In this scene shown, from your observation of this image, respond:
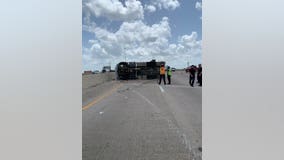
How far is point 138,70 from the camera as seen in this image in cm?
3391

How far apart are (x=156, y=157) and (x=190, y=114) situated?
4.76 meters

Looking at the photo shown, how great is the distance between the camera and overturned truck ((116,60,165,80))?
3281cm

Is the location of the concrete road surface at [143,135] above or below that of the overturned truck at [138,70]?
below

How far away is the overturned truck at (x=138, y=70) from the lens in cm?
3281

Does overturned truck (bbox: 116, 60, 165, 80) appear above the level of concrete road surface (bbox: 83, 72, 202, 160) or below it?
above

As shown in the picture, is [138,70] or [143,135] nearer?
[143,135]

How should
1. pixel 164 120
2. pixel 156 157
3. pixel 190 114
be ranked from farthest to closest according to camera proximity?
pixel 190 114 < pixel 164 120 < pixel 156 157

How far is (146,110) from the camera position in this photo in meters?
11.4

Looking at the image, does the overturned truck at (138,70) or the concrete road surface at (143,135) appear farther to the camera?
the overturned truck at (138,70)

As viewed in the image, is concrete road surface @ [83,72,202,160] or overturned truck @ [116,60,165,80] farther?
overturned truck @ [116,60,165,80]

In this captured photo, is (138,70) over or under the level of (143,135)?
over
